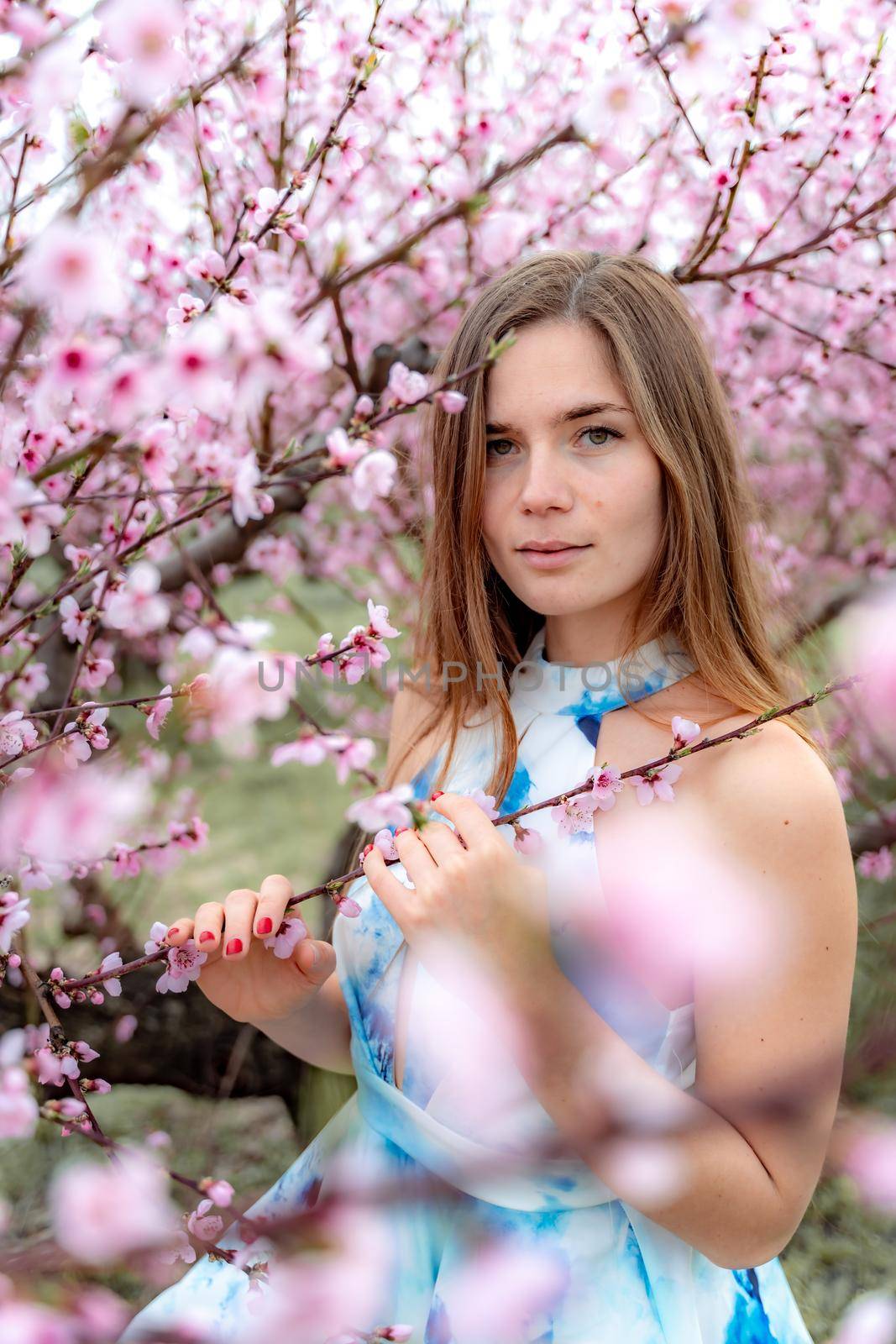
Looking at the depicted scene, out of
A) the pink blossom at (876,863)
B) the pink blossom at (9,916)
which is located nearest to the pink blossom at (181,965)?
the pink blossom at (9,916)

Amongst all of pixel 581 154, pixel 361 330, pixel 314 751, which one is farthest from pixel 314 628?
pixel 314 751

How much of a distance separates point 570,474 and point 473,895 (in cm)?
53

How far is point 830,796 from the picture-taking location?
111cm

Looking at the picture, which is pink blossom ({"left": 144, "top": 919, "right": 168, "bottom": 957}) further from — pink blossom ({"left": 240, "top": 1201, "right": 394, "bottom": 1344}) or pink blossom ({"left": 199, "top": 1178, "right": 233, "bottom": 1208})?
pink blossom ({"left": 240, "top": 1201, "right": 394, "bottom": 1344})

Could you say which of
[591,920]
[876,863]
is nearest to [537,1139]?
[591,920]

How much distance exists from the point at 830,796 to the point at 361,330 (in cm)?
247

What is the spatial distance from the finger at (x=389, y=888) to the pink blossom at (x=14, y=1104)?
37 cm

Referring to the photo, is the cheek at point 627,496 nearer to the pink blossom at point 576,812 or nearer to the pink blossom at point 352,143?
the pink blossom at point 576,812

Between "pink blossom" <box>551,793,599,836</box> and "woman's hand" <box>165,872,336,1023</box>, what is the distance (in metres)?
0.33

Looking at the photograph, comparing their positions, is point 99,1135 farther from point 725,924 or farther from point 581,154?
point 581,154

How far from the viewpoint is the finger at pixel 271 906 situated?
3.55 feet

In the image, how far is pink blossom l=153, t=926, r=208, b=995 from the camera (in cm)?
106

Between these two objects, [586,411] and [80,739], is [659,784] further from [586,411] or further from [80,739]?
[80,739]

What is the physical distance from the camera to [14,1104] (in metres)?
0.64
